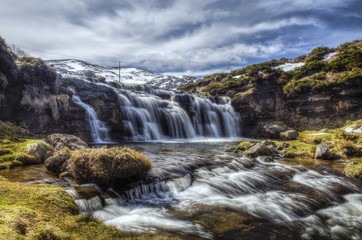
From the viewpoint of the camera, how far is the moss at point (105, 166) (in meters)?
5.96

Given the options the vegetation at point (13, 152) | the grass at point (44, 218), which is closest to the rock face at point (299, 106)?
the vegetation at point (13, 152)

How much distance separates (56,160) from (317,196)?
9429 millimetres

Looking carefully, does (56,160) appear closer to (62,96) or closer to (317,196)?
(317,196)

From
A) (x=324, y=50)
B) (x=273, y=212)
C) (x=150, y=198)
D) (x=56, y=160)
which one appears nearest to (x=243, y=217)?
(x=273, y=212)

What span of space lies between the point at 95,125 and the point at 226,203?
56.9 feet

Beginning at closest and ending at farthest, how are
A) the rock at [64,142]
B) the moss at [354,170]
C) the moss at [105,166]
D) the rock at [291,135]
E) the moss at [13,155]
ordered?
the moss at [105,166]
the moss at [13,155]
the moss at [354,170]
the rock at [64,142]
the rock at [291,135]

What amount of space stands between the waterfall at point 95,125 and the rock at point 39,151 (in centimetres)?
999

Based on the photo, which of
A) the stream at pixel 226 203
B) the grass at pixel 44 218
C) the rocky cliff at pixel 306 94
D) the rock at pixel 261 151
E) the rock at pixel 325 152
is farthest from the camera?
the rocky cliff at pixel 306 94

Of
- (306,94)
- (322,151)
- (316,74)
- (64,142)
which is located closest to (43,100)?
(64,142)

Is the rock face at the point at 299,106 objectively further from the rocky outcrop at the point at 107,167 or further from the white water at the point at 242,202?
the rocky outcrop at the point at 107,167

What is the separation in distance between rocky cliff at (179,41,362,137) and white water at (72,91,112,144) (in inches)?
855

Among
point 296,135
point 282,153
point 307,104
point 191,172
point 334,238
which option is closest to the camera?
point 334,238

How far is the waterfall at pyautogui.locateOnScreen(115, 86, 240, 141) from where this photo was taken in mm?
23828

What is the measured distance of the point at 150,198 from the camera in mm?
5973
